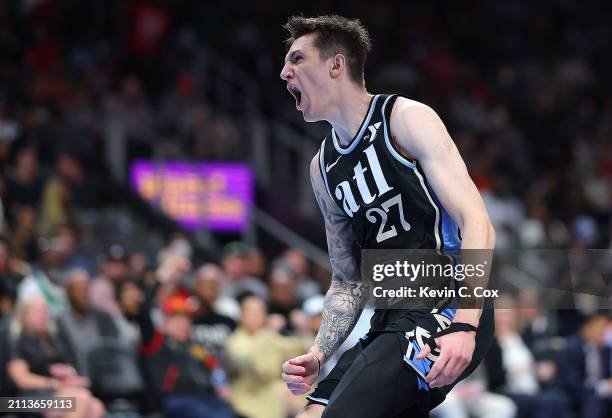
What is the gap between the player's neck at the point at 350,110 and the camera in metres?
4.08

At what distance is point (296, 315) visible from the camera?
397 inches

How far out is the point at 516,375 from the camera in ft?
33.5

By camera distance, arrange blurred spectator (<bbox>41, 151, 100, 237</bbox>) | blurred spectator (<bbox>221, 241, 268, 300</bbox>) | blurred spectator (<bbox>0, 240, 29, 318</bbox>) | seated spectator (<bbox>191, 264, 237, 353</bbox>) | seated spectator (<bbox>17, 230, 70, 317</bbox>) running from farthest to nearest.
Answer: blurred spectator (<bbox>41, 151, 100, 237</bbox>)
blurred spectator (<bbox>221, 241, 268, 300</bbox>)
seated spectator (<bbox>191, 264, 237, 353</bbox>)
seated spectator (<bbox>17, 230, 70, 317</bbox>)
blurred spectator (<bbox>0, 240, 29, 318</bbox>)

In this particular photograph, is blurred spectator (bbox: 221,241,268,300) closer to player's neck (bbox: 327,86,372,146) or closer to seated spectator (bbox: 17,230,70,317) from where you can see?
seated spectator (bbox: 17,230,70,317)

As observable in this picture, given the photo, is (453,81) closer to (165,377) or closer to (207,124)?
(207,124)

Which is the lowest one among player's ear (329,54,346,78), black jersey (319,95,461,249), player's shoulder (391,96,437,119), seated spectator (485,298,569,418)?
seated spectator (485,298,569,418)

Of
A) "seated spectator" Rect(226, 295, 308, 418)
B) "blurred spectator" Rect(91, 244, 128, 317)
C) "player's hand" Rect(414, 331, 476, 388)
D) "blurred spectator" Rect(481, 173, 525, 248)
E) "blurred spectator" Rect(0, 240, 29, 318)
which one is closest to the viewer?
"player's hand" Rect(414, 331, 476, 388)

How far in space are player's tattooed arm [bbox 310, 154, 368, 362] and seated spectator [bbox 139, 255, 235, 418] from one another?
4440 mm

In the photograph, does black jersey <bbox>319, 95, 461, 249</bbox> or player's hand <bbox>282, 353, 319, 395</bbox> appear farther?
player's hand <bbox>282, 353, 319, 395</bbox>

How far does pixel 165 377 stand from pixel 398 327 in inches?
203

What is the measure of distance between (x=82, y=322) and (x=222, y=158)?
493cm

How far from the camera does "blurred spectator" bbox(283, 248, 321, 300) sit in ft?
38.8

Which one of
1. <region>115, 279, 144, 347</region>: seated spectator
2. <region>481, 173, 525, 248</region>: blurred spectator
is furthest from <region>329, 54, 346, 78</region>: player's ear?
<region>481, 173, 525, 248</region>: blurred spectator

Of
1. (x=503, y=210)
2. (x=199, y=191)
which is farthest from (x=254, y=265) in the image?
(x=503, y=210)
